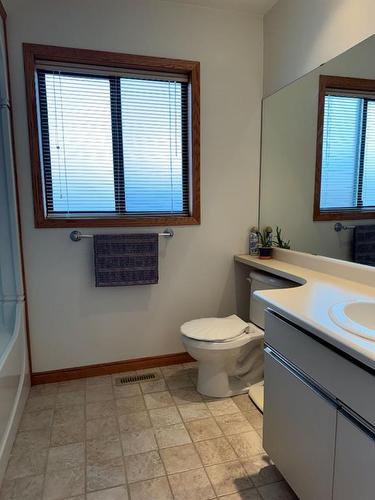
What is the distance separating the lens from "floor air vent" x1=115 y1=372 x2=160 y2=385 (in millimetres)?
2303

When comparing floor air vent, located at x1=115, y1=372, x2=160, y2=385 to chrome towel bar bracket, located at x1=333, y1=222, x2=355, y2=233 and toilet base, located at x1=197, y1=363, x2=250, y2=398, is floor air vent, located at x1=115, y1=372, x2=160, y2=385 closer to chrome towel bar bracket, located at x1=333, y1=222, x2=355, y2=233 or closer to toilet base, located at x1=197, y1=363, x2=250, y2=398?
toilet base, located at x1=197, y1=363, x2=250, y2=398

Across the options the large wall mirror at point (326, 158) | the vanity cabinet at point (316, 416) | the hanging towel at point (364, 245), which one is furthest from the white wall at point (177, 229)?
the vanity cabinet at point (316, 416)

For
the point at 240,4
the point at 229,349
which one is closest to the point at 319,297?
the point at 229,349

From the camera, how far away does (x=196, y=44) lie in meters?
2.29

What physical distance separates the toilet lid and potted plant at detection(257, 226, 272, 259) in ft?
1.71

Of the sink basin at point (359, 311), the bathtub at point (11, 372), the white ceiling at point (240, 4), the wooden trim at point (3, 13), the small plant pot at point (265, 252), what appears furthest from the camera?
the small plant pot at point (265, 252)

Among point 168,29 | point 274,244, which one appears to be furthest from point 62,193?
point 274,244

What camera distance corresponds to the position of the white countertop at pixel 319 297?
931 millimetres

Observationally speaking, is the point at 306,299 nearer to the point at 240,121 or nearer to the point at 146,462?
the point at 146,462

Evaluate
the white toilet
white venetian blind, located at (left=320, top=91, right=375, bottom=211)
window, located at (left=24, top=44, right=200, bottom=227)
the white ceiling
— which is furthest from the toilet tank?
the white ceiling

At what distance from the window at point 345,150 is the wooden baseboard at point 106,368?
1.46m

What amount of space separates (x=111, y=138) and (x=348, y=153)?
1.49 meters

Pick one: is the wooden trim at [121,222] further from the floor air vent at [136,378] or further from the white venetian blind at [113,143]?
the floor air vent at [136,378]

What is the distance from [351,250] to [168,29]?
6.01 ft
